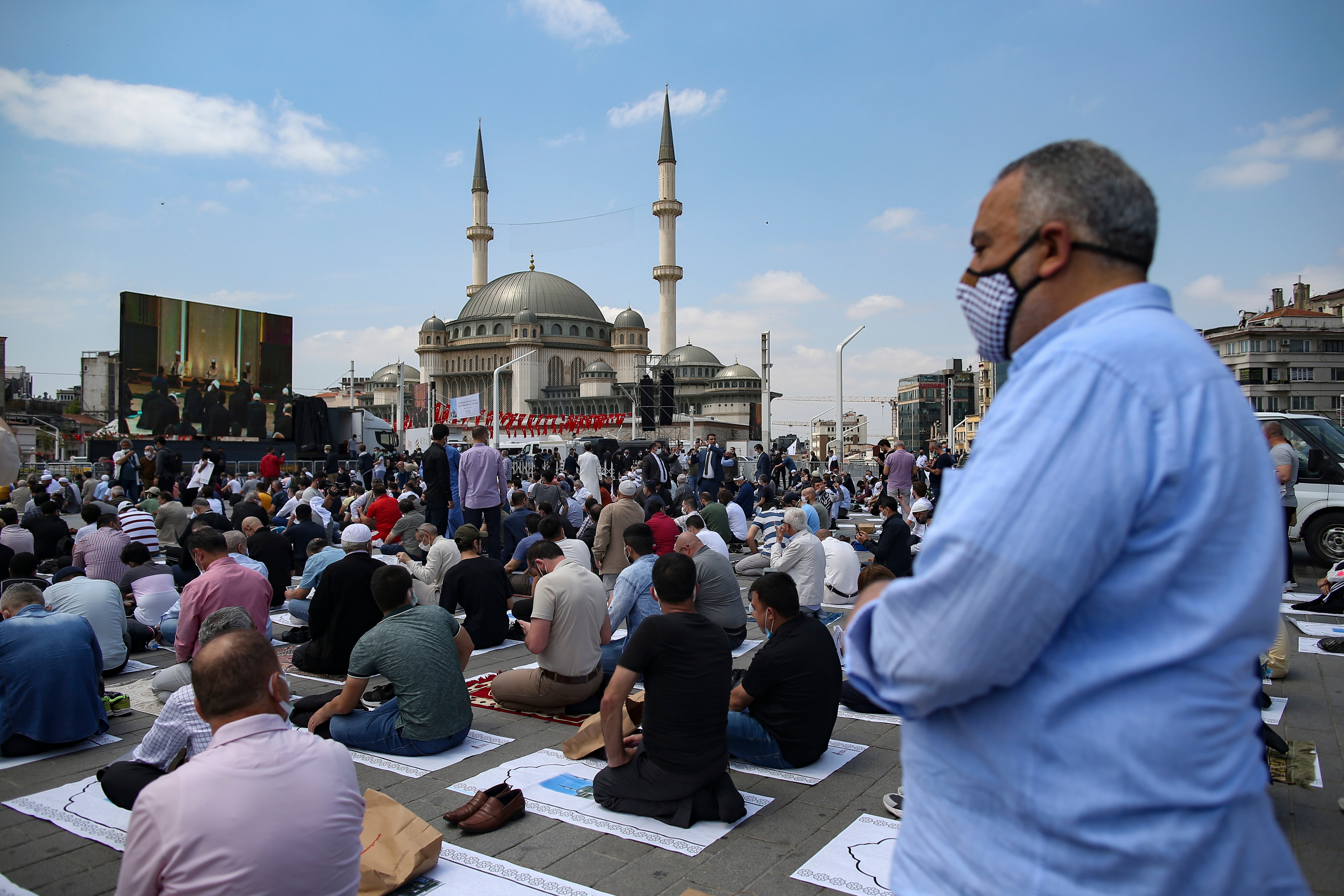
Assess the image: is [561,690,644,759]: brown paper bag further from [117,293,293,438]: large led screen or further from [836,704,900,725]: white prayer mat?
[117,293,293,438]: large led screen

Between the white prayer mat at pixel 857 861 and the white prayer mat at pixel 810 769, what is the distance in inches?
22.5

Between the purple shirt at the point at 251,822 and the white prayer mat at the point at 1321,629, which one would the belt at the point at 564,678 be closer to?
the purple shirt at the point at 251,822

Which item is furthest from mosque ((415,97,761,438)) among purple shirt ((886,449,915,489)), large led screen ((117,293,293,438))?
purple shirt ((886,449,915,489))

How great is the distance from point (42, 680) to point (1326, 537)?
13.4 m

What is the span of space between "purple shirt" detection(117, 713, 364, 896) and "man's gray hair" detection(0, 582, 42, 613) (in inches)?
155

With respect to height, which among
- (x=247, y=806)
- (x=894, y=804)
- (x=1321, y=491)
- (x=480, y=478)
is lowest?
(x=894, y=804)

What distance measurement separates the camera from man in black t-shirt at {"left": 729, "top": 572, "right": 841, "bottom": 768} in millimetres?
4504

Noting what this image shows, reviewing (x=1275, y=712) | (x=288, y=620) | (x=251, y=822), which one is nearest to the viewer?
(x=251, y=822)

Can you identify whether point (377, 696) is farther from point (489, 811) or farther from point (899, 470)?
point (899, 470)

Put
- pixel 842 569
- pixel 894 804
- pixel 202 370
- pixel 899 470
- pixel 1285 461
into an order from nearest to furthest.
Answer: pixel 894 804 < pixel 1285 461 < pixel 842 569 < pixel 899 470 < pixel 202 370

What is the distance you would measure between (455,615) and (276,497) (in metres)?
9.47

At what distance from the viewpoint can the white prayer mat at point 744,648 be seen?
7.50 meters

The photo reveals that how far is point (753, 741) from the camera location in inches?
183

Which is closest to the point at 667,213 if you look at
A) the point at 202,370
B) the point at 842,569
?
the point at 202,370
